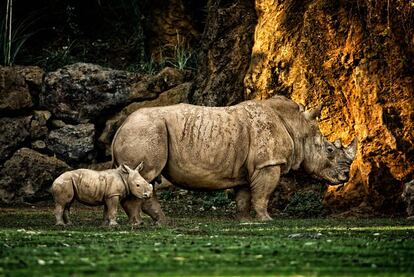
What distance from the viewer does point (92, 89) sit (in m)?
21.6

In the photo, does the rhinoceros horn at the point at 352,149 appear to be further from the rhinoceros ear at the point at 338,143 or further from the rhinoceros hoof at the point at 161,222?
the rhinoceros hoof at the point at 161,222

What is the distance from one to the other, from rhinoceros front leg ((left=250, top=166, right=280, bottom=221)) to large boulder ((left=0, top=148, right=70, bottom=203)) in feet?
16.6

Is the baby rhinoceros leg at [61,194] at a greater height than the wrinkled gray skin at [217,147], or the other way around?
the wrinkled gray skin at [217,147]

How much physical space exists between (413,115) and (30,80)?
25.3ft

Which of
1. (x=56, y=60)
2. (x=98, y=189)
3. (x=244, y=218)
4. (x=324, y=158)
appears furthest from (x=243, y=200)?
(x=56, y=60)

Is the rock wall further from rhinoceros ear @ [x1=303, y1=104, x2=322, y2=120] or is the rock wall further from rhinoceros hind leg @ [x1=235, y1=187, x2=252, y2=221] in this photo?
rhinoceros hind leg @ [x1=235, y1=187, x2=252, y2=221]

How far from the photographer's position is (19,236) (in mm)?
12281

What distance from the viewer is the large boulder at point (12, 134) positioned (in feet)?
68.0

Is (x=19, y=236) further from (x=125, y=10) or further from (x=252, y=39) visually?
(x=125, y=10)

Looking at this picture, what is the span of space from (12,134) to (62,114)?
1118 mm

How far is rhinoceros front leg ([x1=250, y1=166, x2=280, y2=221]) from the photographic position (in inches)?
666

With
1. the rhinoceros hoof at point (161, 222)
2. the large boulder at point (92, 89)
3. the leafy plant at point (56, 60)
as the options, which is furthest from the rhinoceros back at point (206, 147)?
the leafy plant at point (56, 60)

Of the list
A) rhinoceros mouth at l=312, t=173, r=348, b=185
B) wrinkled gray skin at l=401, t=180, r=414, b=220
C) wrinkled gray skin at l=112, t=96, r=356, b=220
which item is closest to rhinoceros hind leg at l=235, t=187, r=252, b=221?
wrinkled gray skin at l=112, t=96, r=356, b=220

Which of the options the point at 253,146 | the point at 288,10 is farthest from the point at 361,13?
the point at 253,146
